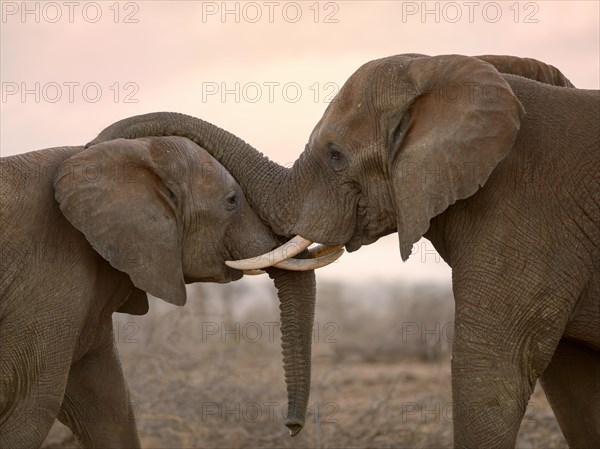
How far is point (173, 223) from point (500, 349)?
1.92 m

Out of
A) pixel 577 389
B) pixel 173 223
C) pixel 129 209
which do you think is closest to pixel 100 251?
pixel 129 209

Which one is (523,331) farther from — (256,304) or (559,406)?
(256,304)

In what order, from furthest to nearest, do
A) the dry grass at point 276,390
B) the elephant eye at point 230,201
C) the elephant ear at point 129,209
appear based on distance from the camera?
the dry grass at point 276,390
the elephant eye at point 230,201
the elephant ear at point 129,209

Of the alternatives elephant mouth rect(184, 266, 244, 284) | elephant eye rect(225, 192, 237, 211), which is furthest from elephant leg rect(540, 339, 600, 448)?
elephant eye rect(225, 192, 237, 211)

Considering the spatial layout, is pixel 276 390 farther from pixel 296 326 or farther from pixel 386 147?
pixel 386 147

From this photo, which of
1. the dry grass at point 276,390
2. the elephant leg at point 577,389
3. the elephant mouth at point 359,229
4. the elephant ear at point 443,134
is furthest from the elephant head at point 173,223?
the dry grass at point 276,390

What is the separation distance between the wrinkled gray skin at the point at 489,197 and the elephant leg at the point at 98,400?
1865 millimetres

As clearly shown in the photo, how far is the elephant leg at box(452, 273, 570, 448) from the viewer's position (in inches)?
290

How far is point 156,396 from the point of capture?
431 inches

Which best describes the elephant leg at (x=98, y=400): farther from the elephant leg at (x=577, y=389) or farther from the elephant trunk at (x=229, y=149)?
the elephant leg at (x=577, y=389)

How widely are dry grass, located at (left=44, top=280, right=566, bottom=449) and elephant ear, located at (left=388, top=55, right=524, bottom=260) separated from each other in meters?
2.70

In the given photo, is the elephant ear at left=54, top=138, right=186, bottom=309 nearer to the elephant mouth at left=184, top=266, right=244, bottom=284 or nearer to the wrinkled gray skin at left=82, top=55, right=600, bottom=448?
the elephant mouth at left=184, top=266, right=244, bottom=284

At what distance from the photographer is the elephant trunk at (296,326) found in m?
8.27

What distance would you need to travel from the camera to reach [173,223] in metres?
8.06
